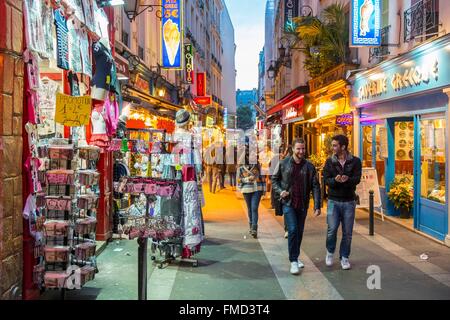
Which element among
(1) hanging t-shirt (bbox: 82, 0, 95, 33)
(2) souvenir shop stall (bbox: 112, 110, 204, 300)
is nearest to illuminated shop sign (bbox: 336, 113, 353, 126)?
(2) souvenir shop stall (bbox: 112, 110, 204, 300)

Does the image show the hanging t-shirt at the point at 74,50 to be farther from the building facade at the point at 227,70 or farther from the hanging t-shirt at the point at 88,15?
the building facade at the point at 227,70

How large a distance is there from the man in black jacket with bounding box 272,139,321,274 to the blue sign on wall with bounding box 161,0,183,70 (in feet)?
39.5

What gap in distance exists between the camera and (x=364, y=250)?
836cm

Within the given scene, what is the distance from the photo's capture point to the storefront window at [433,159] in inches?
364

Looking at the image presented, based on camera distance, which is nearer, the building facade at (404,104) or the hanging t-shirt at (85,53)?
the hanging t-shirt at (85,53)

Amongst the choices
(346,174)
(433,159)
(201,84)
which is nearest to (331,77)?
(433,159)

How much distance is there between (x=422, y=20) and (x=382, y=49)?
2.42 m

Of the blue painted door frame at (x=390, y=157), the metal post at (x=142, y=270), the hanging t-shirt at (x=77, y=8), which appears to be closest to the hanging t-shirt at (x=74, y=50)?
the hanging t-shirt at (x=77, y=8)

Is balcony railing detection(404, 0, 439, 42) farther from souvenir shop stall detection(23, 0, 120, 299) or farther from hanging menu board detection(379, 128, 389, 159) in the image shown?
souvenir shop stall detection(23, 0, 120, 299)

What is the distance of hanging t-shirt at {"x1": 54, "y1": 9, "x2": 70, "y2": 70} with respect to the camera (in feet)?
19.4

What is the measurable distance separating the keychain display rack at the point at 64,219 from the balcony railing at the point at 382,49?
8.26 m

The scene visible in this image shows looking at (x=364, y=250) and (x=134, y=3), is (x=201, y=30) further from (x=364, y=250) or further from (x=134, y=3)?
(x=364, y=250)

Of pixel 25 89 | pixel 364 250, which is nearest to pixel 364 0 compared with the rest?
pixel 364 250

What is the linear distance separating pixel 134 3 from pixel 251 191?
4605 millimetres
